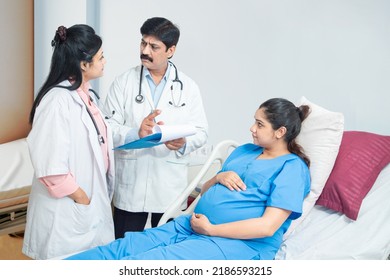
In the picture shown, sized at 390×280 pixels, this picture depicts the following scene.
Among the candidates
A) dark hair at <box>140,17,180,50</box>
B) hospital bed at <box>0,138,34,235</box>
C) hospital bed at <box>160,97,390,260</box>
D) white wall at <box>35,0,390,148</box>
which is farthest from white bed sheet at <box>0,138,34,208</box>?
dark hair at <box>140,17,180,50</box>

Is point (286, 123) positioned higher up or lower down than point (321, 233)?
higher up

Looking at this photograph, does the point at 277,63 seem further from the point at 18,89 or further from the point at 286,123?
the point at 18,89

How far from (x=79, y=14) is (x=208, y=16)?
0.66 metres

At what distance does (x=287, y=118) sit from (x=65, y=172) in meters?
0.72

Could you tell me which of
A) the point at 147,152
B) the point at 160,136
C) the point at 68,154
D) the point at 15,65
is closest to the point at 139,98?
the point at 147,152

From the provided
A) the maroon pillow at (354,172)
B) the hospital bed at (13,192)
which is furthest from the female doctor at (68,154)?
the maroon pillow at (354,172)

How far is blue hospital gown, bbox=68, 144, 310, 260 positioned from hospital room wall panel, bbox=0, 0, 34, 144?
1.32m

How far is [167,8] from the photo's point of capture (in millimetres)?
2420

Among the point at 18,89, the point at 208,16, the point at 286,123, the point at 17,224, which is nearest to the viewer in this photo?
the point at 286,123

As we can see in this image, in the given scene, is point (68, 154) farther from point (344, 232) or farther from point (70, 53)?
point (344, 232)
